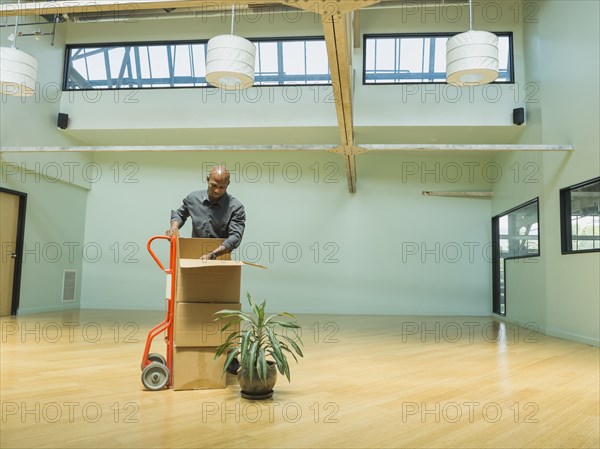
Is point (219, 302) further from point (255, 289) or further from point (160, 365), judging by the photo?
point (255, 289)

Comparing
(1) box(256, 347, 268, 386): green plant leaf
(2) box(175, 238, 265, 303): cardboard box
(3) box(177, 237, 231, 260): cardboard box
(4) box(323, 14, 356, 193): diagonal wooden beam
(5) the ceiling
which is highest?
(5) the ceiling

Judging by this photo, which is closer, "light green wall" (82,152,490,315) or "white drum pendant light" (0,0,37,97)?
"white drum pendant light" (0,0,37,97)

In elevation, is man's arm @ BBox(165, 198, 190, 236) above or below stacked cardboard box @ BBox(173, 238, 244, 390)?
above

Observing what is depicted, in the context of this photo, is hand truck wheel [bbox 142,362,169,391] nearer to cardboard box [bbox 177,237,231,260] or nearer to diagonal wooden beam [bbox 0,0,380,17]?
cardboard box [bbox 177,237,231,260]

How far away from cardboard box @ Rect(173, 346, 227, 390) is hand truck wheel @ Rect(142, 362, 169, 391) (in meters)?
0.06

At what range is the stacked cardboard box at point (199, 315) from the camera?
3.22m

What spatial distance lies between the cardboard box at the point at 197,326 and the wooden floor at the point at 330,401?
0.32 m

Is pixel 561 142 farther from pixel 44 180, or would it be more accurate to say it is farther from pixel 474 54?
pixel 44 180

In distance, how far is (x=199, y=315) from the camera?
3.25 meters

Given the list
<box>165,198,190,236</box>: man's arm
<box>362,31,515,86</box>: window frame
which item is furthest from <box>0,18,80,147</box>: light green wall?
<box>165,198,190,236</box>: man's arm

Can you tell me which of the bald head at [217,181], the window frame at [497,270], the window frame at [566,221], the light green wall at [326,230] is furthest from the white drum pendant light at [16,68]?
the window frame at [497,270]

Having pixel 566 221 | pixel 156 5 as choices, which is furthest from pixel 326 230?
pixel 156 5

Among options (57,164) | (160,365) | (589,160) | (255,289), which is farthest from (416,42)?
(160,365)

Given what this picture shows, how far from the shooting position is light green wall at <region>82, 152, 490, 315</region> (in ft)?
32.1
